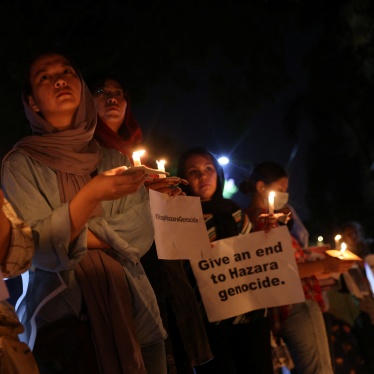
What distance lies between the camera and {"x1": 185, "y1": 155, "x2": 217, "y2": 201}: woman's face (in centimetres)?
458

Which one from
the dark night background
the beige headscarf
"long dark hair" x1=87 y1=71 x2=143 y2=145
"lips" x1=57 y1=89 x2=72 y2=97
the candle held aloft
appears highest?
the dark night background

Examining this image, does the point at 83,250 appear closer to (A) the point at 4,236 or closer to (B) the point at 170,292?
(A) the point at 4,236

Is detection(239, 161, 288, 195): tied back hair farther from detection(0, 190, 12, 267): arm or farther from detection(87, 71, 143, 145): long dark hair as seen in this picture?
detection(0, 190, 12, 267): arm

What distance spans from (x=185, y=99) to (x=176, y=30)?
113 centimetres

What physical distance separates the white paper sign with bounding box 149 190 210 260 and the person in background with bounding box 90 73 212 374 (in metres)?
0.08

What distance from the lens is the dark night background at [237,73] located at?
23.4ft

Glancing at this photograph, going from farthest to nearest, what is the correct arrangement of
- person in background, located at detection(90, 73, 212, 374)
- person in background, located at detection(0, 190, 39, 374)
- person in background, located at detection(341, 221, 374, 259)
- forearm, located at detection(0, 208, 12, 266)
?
person in background, located at detection(341, 221, 374, 259), person in background, located at detection(90, 73, 212, 374), forearm, located at detection(0, 208, 12, 266), person in background, located at detection(0, 190, 39, 374)

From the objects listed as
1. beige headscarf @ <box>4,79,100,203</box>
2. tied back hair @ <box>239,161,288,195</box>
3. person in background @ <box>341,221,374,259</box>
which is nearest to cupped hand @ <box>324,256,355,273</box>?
tied back hair @ <box>239,161,288,195</box>

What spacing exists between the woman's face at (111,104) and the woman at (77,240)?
686 millimetres

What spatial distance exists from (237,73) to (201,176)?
5348 mm

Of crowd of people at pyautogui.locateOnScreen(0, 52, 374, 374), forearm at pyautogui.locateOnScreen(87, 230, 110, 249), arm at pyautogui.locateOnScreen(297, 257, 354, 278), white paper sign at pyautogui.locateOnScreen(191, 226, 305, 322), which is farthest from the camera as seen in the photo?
arm at pyautogui.locateOnScreen(297, 257, 354, 278)

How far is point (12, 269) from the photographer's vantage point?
92.1 inches

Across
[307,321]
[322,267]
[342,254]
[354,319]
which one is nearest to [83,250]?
[307,321]

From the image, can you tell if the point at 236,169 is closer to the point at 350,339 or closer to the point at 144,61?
the point at 144,61
